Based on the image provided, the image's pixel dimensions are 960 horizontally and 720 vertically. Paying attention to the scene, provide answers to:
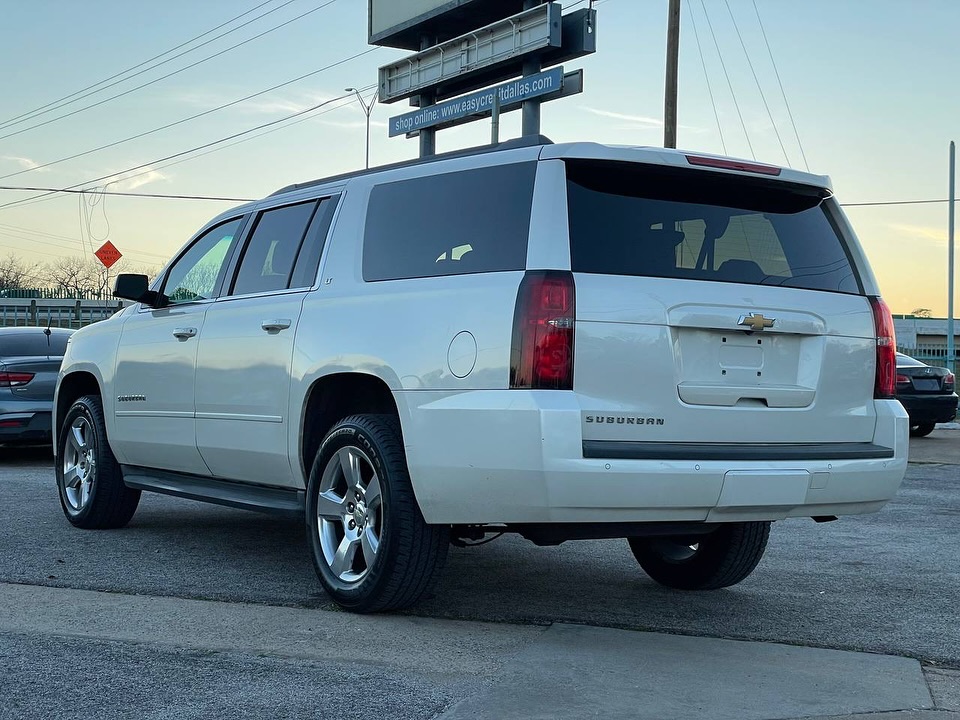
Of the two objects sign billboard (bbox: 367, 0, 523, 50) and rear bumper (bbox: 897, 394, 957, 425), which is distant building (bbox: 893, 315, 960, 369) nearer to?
sign billboard (bbox: 367, 0, 523, 50)

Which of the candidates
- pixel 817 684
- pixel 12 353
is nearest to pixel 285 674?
pixel 817 684

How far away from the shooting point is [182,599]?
5.57 meters

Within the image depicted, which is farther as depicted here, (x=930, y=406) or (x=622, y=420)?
(x=930, y=406)

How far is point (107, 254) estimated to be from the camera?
95.2 feet

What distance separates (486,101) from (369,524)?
69.1 ft

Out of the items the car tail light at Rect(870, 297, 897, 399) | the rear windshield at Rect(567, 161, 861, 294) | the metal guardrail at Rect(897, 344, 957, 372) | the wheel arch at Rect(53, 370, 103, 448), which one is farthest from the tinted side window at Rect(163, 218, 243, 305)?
the metal guardrail at Rect(897, 344, 957, 372)

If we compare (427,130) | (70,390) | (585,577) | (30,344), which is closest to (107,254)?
(427,130)

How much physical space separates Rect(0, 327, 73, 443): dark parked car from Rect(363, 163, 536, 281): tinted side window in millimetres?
6991

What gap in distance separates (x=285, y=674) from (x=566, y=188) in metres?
2.11

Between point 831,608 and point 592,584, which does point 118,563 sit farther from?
point 831,608

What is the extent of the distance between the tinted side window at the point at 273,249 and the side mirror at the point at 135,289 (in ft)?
2.89

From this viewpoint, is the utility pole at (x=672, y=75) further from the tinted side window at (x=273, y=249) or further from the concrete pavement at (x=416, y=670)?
the concrete pavement at (x=416, y=670)

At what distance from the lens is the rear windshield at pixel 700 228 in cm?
476

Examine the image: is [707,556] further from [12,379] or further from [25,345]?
[25,345]
